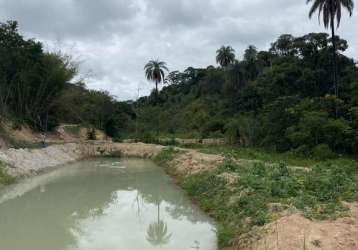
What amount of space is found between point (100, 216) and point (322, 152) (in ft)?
49.1

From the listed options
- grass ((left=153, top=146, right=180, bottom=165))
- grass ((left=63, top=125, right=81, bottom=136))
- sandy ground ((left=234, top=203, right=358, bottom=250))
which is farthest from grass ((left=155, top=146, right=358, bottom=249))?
grass ((left=63, top=125, right=81, bottom=136))

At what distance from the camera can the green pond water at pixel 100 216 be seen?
30.6ft

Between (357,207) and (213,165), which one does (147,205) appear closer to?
(213,165)

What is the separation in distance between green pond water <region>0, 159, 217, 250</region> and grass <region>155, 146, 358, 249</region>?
1.75 ft

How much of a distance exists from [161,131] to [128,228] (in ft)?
129

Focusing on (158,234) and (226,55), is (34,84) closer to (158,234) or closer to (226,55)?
(158,234)

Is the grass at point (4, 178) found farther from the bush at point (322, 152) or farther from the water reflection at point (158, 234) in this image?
the bush at point (322, 152)

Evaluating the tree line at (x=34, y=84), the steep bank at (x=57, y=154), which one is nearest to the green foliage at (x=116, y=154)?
the steep bank at (x=57, y=154)

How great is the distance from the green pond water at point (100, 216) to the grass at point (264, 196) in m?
0.53

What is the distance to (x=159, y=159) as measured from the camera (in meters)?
28.2

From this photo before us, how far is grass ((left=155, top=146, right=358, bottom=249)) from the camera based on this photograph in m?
9.09

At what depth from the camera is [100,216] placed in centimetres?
1216

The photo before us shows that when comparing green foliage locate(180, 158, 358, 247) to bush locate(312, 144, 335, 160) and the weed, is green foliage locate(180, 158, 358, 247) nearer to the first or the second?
the weed

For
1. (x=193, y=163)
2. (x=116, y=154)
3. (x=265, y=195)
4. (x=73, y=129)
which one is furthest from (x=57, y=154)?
(x=265, y=195)
